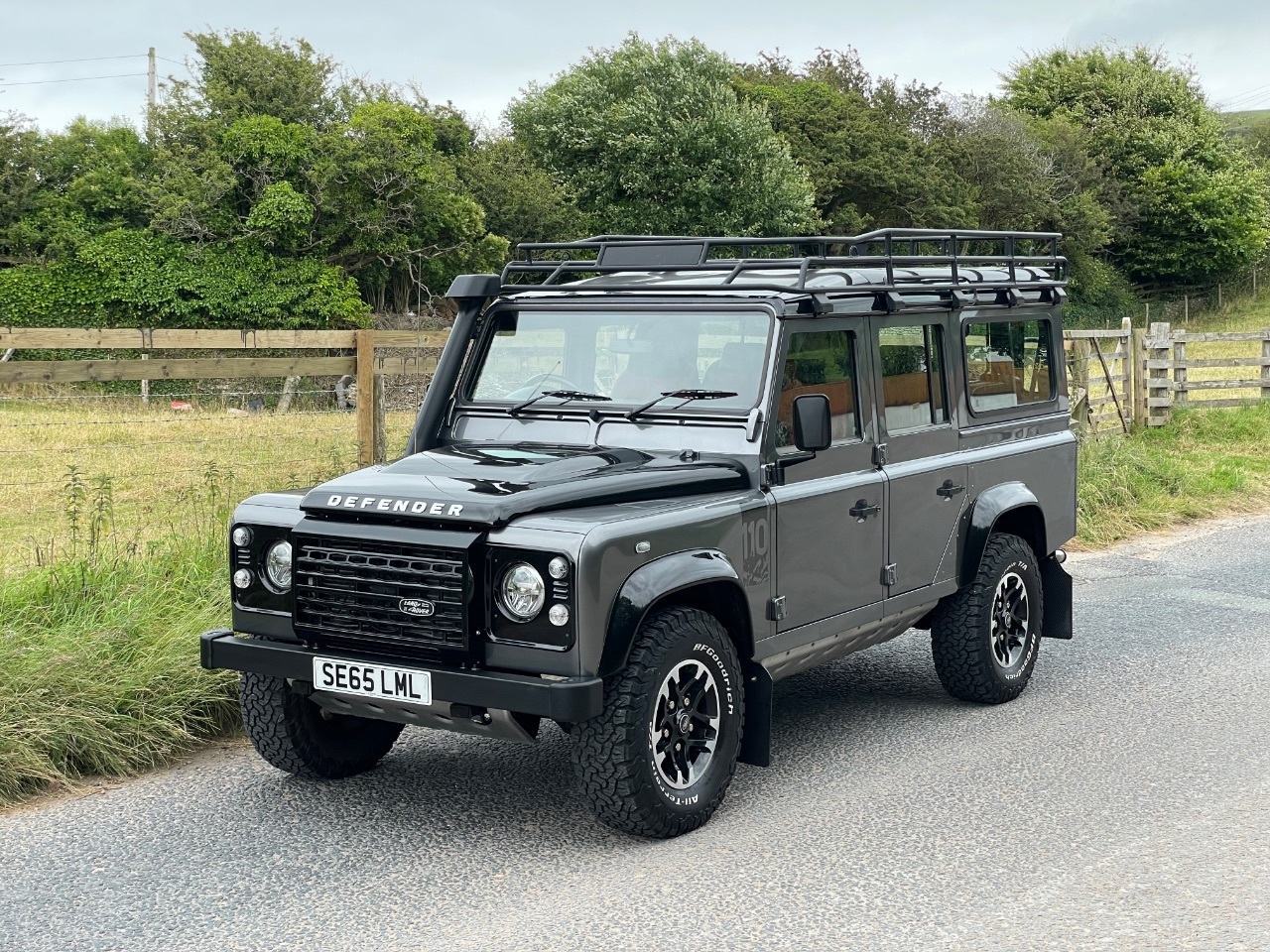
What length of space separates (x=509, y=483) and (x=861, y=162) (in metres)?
48.4

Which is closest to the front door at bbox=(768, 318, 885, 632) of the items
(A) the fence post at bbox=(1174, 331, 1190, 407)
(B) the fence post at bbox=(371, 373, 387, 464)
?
(B) the fence post at bbox=(371, 373, 387, 464)

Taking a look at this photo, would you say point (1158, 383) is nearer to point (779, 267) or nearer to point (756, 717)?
point (779, 267)

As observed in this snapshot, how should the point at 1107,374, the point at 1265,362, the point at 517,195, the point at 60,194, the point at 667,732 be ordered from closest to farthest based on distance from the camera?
1. the point at 667,732
2. the point at 1107,374
3. the point at 1265,362
4. the point at 60,194
5. the point at 517,195

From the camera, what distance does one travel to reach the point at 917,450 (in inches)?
267

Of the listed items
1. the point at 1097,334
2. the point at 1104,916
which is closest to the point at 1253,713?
the point at 1104,916

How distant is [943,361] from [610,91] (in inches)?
1727

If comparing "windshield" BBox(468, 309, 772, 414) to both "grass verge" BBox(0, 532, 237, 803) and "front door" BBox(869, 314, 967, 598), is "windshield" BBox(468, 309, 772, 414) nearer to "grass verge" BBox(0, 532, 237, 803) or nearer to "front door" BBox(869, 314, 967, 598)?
"front door" BBox(869, 314, 967, 598)

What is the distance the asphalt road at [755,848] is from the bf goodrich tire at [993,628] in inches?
6.2

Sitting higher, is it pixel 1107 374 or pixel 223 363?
pixel 223 363

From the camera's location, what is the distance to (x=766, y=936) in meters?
4.35

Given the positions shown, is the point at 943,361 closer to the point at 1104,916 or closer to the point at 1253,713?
the point at 1253,713

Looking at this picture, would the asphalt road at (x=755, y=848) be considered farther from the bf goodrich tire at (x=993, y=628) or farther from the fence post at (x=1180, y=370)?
the fence post at (x=1180, y=370)

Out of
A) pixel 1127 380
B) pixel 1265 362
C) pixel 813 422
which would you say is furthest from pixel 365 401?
pixel 1265 362

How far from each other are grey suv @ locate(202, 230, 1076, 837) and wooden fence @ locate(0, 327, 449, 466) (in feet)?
8.69
